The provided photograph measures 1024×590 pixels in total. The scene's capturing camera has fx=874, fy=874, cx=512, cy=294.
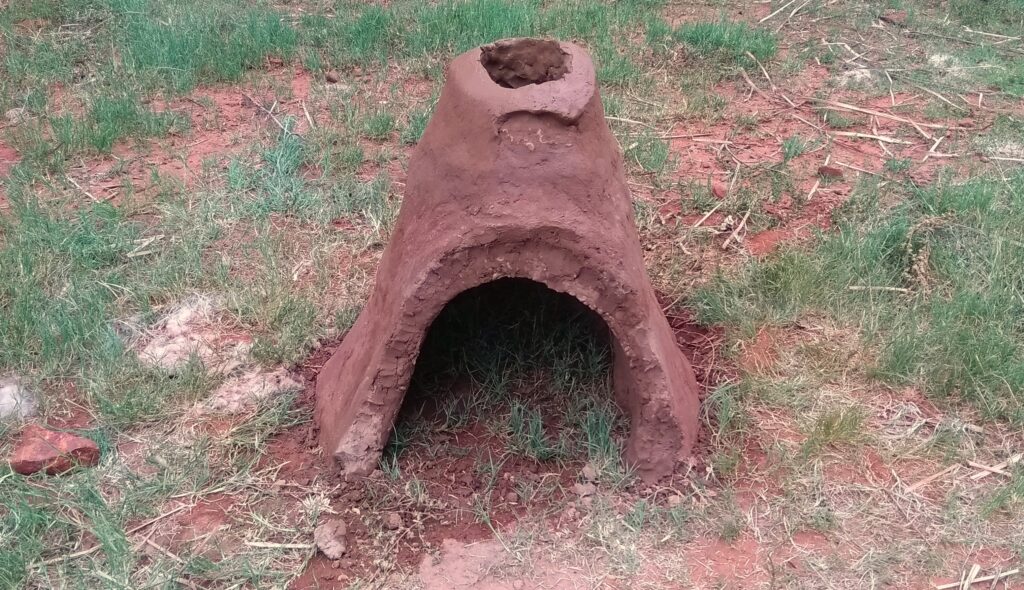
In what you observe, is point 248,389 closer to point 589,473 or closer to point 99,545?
point 99,545

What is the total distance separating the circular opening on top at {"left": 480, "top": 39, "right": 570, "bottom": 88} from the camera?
285 centimetres

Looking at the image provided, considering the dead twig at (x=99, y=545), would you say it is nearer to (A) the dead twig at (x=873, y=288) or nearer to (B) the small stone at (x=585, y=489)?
(B) the small stone at (x=585, y=489)

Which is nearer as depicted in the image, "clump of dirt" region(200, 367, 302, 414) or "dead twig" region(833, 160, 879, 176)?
"clump of dirt" region(200, 367, 302, 414)

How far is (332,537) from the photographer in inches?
106

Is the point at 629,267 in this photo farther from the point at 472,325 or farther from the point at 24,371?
the point at 24,371

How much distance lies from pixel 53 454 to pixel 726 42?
5.25 metres

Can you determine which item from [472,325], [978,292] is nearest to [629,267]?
[472,325]

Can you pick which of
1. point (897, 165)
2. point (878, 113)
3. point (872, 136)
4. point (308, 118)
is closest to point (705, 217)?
point (897, 165)

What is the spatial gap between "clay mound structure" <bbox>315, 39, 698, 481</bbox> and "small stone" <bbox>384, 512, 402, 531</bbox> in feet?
0.65

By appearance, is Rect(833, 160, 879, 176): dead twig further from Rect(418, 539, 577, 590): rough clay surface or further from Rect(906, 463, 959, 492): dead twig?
Rect(418, 539, 577, 590): rough clay surface

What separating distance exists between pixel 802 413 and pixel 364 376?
1.61m

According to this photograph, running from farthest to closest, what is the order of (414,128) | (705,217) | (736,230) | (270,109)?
(270,109) → (414,128) → (705,217) → (736,230)

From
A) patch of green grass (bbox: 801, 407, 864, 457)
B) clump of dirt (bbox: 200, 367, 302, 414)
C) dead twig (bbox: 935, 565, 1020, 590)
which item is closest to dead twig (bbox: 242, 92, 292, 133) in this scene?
clump of dirt (bbox: 200, 367, 302, 414)

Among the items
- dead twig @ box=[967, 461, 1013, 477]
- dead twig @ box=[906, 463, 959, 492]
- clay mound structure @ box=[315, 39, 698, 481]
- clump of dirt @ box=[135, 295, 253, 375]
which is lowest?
clump of dirt @ box=[135, 295, 253, 375]
